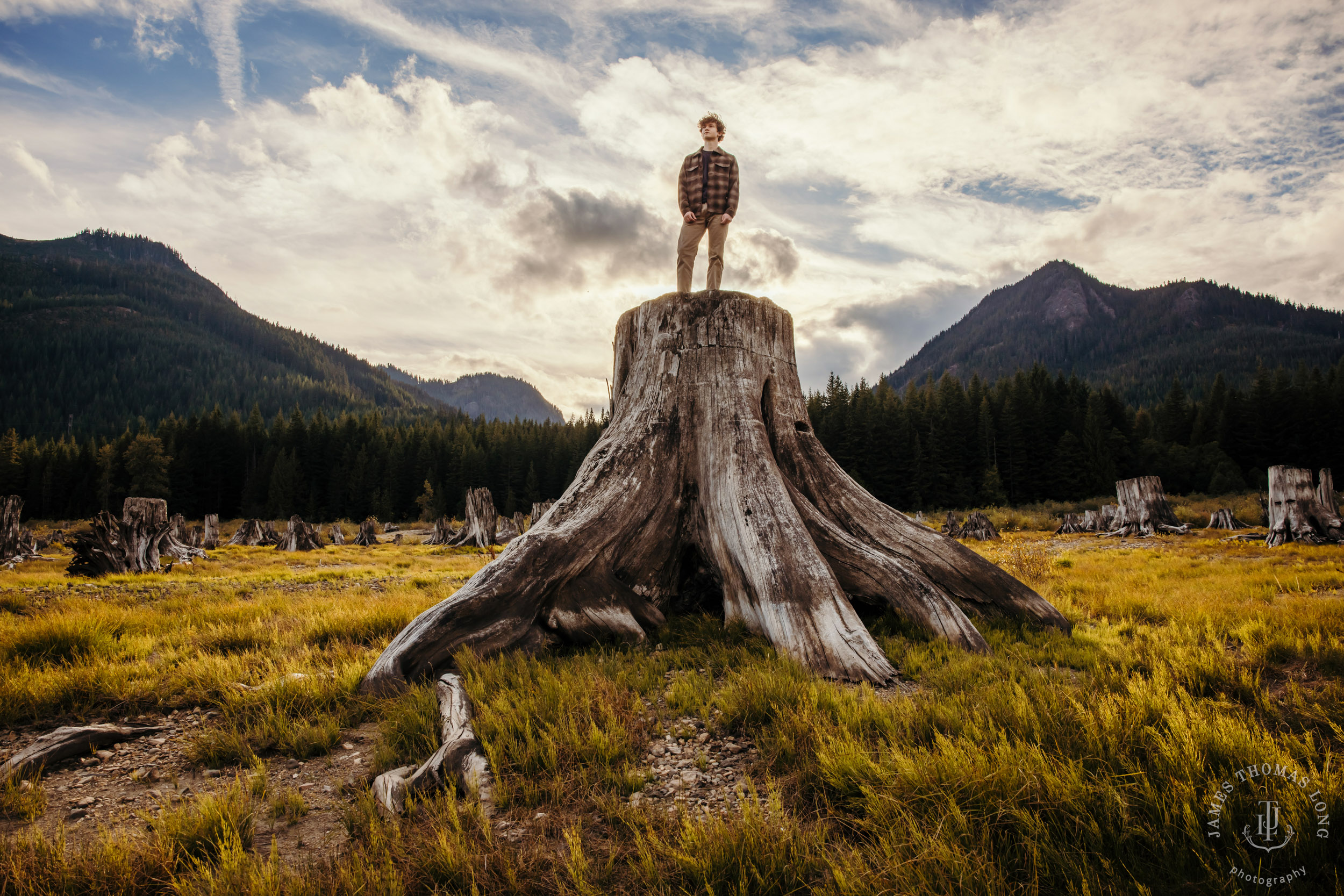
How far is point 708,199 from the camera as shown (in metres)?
7.13

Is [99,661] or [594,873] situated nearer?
[594,873]

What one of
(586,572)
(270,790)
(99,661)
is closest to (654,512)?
(586,572)

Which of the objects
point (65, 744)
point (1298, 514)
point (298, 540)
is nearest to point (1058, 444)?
point (1298, 514)

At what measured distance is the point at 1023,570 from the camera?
374 inches

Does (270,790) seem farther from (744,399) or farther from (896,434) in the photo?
(896,434)

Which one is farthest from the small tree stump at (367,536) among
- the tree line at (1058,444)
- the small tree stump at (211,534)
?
the tree line at (1058,444)

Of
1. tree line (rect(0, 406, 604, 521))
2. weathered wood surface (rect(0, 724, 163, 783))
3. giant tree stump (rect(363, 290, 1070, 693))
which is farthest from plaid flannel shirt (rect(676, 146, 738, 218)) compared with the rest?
tree line (rect(0, 406, 604, 521))

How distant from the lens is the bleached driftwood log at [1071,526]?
79.9 feet

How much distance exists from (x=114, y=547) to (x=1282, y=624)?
2174cm

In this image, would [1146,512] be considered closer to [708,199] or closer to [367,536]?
[708,199]

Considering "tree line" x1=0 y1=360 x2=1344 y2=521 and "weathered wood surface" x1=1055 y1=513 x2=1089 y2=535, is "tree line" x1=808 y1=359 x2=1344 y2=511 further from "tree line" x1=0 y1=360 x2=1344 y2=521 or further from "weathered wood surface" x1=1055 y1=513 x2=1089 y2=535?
"weathered wood surface" x1=1055 y1=513 x2=1089 y2=535

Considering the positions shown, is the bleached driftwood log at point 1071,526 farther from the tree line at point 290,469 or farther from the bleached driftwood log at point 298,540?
the tree line at point 290,469

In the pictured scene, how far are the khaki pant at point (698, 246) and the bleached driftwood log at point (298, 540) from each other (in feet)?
84.3

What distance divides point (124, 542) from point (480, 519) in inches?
492
